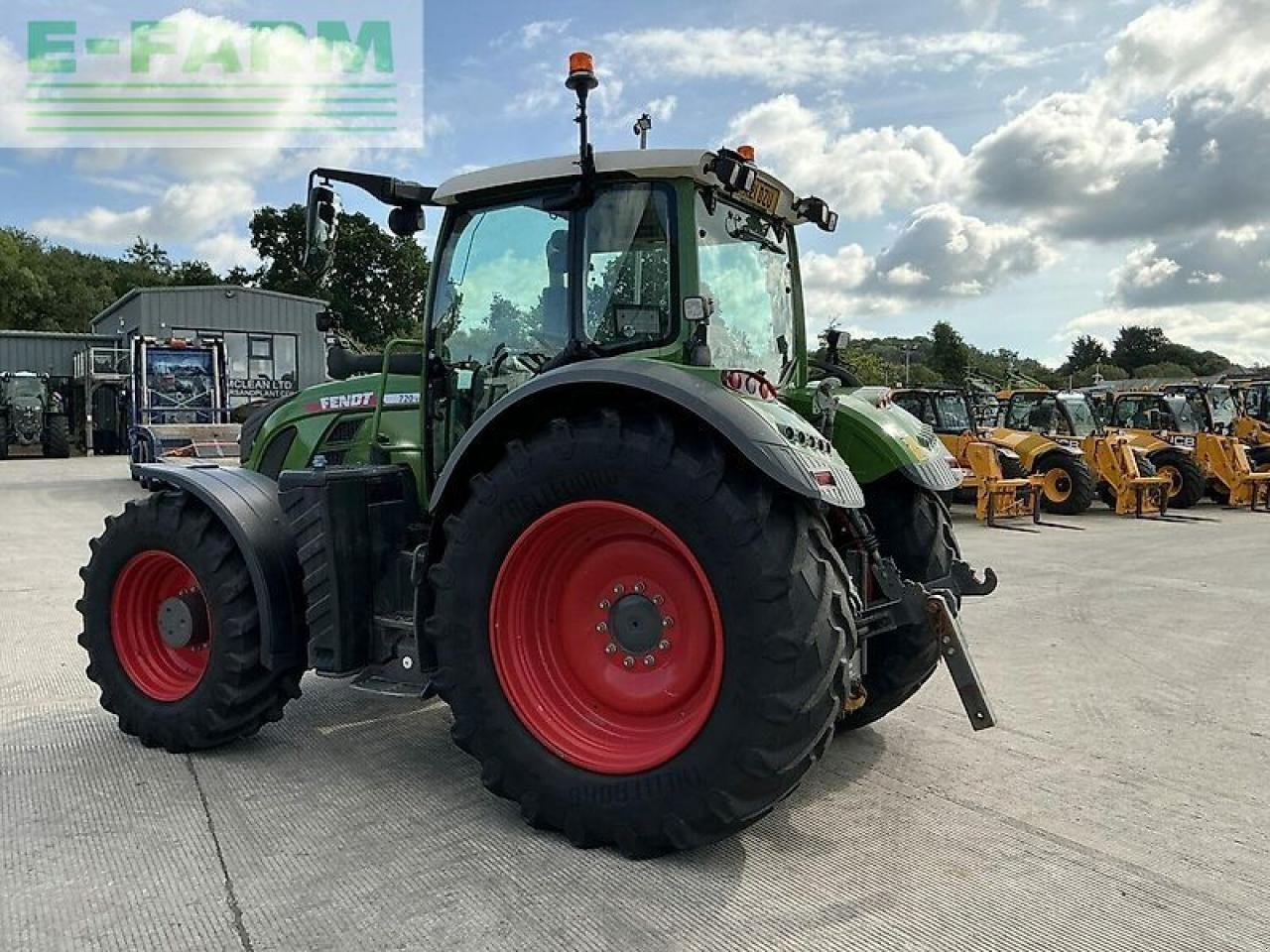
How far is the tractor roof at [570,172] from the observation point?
11.5 feet

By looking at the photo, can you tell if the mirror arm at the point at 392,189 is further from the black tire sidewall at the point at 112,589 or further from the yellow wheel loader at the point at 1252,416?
the yellow wheel loader at the point at 1252,416

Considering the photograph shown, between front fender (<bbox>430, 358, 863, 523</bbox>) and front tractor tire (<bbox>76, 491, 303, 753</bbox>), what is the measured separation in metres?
1.09

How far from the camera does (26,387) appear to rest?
85.7 ft

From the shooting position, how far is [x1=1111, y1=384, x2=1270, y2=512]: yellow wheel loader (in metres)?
16.0

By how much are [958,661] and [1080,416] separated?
1422 centimetres

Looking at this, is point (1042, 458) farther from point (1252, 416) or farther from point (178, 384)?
point (178, 384)

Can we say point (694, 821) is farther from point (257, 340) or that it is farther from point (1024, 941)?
point (257, 340)

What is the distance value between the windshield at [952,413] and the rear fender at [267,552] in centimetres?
1288

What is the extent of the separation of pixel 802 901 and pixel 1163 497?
14.1 m

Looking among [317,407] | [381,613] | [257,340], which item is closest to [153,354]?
[257,340]

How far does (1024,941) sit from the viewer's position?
2.60 meters

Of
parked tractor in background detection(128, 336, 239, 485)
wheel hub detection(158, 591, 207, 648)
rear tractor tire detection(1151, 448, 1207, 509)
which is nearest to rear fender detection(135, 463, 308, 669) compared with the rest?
wheel hub detection(158, 591, 207, 648)

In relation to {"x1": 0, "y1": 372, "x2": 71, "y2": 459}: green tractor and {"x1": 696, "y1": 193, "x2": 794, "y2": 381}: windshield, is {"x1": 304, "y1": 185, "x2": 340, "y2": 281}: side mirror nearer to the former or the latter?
{"x1": 696, "y1": 193, "x2": 794, "y2": 381}: windshield

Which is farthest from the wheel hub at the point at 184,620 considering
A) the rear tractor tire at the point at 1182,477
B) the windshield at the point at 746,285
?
the rear tractor tire at the point at 1182,477
